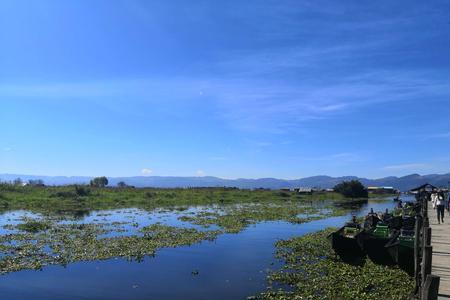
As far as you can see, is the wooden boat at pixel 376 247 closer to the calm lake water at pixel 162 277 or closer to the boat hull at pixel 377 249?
the boat hull at pixel 377 249

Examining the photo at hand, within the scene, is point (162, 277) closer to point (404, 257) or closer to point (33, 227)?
point (404, 257)

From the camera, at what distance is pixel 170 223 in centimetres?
4625

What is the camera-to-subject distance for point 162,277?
74.9ft

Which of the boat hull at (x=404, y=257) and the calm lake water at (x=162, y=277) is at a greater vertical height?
the boat hull at (x=404, y=257)

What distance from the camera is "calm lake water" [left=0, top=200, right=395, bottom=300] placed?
19859mm

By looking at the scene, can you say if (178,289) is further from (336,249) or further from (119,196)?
(119,196)

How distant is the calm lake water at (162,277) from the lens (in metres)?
19.9

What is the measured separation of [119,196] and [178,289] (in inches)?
2530

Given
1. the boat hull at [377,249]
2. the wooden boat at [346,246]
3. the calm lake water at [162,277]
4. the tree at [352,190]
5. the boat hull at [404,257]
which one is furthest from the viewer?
the tree at [352,190]

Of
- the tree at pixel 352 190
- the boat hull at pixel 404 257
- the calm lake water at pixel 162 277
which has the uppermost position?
the tree at pixel 352 190

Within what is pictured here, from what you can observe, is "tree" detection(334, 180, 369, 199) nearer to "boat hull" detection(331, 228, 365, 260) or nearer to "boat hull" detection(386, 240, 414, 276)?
"boat hull" detection(331, 228, 365, 260)

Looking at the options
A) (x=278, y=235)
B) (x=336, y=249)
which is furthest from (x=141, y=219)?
(x=336, y=249)

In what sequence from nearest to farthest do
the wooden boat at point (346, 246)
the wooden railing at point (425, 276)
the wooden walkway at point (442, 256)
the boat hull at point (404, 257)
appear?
the wooden railing at point (425, 276)
the wooden walkway at point (442, 256)
the boat hull at point (404, 257)
the wooden boat at point (346, 246)

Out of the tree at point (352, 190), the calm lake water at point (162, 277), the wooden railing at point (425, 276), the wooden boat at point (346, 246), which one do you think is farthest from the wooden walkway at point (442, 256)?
the tree at point (352, 190)
